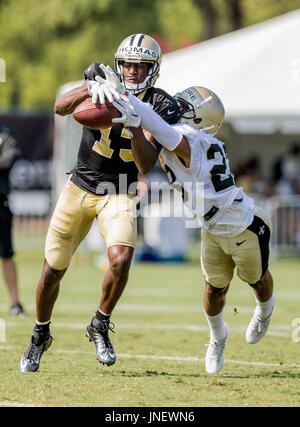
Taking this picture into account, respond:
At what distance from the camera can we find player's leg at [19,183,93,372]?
5488 millimetres

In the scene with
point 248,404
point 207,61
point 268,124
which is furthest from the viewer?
point 268,124

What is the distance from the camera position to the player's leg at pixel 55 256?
549 centimetres

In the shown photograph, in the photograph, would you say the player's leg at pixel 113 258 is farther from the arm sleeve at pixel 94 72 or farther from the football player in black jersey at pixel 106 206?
the arm sleeve at pixel 94 72

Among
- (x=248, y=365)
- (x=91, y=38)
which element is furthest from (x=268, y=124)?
(x=248, y=365)

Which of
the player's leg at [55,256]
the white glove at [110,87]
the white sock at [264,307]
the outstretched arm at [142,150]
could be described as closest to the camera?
the white glove at [110,87]

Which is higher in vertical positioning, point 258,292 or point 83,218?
point 83,218

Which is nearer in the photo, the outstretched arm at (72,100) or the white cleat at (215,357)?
the outstretched arm at (72,100)

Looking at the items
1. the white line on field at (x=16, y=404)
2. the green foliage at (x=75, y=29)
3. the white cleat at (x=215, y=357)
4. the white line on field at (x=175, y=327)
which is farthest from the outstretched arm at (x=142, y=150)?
the green foliage at (x=75, y=29)

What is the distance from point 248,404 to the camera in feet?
14.9

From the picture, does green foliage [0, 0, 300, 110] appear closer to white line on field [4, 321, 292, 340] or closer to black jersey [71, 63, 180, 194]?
white line on field [4, 321, 292, 340]

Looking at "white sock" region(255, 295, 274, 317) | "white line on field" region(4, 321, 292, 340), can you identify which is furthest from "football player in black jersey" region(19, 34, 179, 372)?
"white line on field" region(4, 321, 292, 340)
